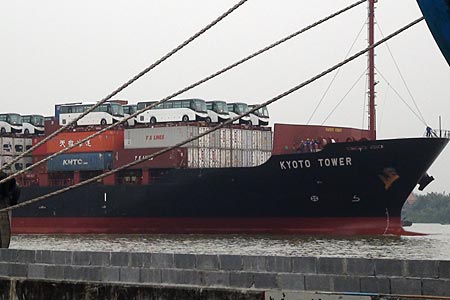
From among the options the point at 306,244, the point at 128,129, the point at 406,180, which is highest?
the point at 128,129

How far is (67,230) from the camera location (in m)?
40.2

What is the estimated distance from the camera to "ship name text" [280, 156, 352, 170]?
34.0m

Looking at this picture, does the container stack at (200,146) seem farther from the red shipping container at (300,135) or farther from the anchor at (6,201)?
the anchor at (6,201)

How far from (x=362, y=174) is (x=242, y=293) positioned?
26.4m

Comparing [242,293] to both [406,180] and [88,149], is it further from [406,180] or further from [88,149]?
[88,149]

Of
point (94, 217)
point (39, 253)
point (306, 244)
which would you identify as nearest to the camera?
point (39, 253)

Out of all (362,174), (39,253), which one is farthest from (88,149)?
(39,253)

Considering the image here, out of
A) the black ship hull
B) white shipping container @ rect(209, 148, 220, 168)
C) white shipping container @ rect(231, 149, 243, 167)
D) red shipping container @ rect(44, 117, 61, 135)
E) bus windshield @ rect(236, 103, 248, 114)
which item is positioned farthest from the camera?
bus windshield @ rect(236, 103, 248, 114)

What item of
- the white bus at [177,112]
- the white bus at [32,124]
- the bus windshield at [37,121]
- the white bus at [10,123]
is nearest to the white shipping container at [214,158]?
the white bus at [177,112]

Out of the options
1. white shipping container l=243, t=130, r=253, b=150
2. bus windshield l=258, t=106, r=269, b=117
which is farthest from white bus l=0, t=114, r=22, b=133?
white shipping container l=243, t=130, r=253, b=150

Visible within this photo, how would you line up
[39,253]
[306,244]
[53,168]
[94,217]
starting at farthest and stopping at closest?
[53,168] < [94,217] < [306,244] < [39,253]

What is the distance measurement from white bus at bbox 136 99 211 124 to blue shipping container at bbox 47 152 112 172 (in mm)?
2911

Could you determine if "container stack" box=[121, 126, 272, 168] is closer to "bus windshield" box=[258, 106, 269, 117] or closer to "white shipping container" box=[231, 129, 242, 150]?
"white shipping container" box=[231, 129, 242, 150]

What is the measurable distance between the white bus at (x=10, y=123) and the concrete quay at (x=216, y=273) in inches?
1587
